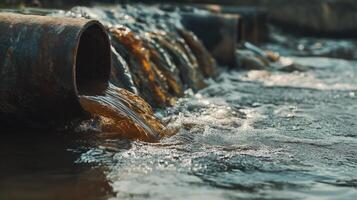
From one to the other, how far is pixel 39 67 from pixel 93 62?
934 millimetres

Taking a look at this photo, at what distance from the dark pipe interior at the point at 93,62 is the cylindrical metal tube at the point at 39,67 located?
398mm

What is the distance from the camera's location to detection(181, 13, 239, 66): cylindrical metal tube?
12.4m

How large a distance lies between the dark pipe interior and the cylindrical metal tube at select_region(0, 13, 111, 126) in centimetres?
40

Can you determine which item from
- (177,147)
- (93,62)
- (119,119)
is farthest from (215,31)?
(177,147)

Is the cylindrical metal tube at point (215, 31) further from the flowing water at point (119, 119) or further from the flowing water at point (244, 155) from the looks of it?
the flowing water at point (119, 119)

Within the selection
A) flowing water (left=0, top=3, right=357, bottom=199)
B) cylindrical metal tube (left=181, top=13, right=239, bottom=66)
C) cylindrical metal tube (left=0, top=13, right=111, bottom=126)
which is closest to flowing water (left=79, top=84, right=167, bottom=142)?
flowing water (left=0, top=3, right=357, bottom=199)

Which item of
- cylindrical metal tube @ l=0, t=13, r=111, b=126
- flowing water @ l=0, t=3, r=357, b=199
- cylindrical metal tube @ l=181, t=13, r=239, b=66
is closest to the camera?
flowing water @ l=0, t=3, r=357, b=199

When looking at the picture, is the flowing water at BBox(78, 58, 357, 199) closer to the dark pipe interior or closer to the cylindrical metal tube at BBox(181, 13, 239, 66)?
the dark pipe interior

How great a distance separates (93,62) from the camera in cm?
559

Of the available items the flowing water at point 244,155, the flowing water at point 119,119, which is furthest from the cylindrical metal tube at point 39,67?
the flowing water at point 244,155

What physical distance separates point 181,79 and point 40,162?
5033 millimetres

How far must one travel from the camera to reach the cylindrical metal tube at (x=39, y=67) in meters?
4.69

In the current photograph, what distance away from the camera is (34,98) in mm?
4797

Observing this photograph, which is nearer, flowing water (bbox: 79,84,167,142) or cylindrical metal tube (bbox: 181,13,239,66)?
flowing water (bbox: 79,84,167,142)
